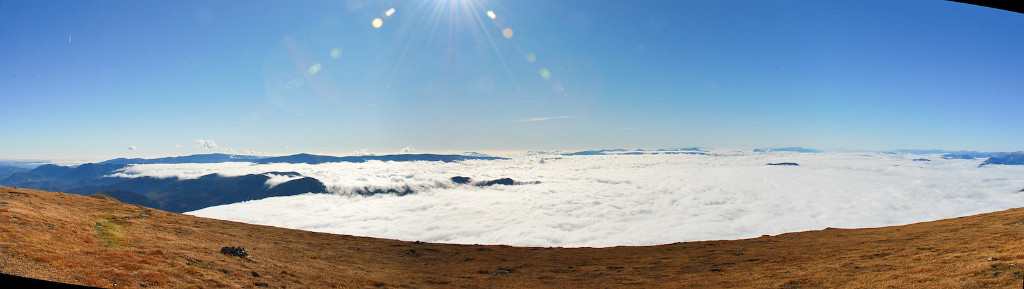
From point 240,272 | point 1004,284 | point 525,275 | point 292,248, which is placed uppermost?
point 1004,284

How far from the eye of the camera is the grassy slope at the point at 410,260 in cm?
1923

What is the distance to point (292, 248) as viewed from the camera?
Result: 45.8 meters

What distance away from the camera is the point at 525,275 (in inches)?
1763

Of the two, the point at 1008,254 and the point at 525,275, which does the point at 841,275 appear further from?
Answer: the point at 525,275

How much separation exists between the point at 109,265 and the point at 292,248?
2776cm

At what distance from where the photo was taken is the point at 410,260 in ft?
177

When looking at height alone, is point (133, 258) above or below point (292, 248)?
above

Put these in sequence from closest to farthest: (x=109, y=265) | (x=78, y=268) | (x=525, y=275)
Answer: (x=78, y=268), (x=109, y=265), (x=525, y=275)

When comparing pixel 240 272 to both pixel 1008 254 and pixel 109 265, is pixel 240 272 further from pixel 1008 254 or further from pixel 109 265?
pixel 1008 254

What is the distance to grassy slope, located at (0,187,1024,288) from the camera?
19234 mm

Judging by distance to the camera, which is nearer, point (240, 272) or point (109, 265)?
point (109, 265)

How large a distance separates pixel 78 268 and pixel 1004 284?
137ft

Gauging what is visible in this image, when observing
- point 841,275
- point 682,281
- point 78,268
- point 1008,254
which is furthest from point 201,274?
point 1008,254

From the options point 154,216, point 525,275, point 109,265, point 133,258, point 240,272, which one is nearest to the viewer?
point 109,265
